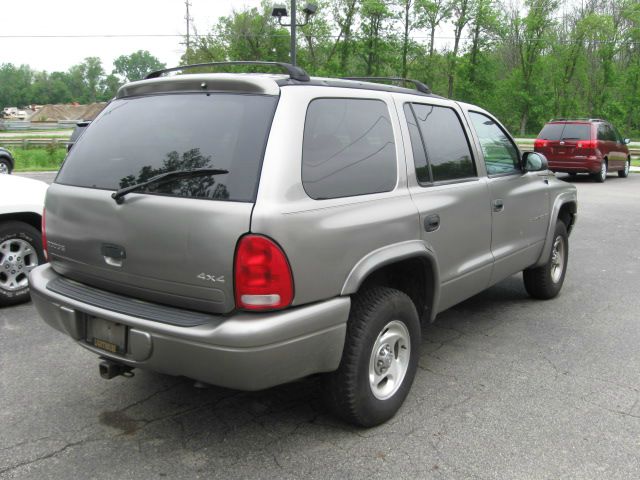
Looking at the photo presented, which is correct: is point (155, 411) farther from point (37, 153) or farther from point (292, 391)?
point (37, 153)

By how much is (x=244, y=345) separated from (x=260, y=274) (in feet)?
→ 0.99

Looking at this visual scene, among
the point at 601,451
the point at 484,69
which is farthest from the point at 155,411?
the point at 484,69

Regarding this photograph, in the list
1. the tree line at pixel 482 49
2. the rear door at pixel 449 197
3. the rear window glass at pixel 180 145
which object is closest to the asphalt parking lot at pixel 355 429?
the rear door at pixel 449 197

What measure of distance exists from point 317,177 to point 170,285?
0.83m

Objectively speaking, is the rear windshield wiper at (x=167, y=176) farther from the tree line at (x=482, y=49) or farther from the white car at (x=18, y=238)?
the tree line at (x=482, y=49)

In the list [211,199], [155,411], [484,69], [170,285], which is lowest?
[155,411]

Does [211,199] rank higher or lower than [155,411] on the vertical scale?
higher

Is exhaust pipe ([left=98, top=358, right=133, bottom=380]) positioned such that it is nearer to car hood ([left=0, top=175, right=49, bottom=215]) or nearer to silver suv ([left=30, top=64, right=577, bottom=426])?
silver suv ([left=30, top=64, right=577, bottom=426])

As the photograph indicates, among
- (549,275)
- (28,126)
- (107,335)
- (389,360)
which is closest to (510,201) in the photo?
(549,275)

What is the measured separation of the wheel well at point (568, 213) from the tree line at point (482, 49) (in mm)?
39475

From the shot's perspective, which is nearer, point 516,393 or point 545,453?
point 545,453

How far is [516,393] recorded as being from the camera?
3.57 m

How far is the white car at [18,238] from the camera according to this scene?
16.4 feet

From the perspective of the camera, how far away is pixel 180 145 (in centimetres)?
284
